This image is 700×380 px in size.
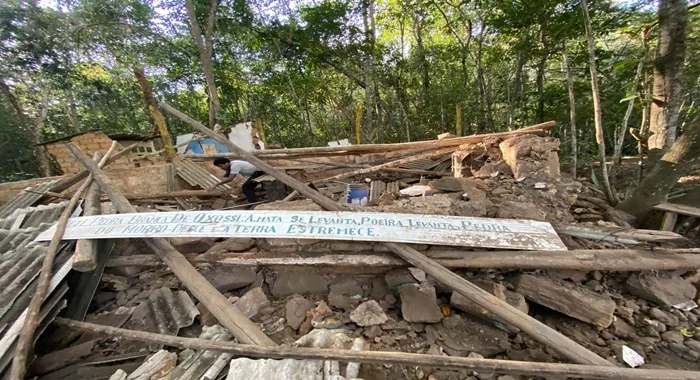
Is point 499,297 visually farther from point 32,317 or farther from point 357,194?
point 32,317

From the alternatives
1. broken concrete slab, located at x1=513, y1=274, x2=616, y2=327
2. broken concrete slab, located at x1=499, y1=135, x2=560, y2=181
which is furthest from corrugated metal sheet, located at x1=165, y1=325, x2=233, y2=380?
broken concrete slab, located at x1=499, y1=135, x2=560, y2=181

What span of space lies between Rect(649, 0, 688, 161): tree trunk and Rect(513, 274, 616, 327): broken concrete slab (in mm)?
2215

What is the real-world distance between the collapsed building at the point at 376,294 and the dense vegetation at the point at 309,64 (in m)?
5.39

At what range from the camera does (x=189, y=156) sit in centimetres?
438

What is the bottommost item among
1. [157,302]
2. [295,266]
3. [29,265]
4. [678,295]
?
[678,295]

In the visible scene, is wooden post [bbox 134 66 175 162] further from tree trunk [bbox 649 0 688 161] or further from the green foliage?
tree trunk [bbox 649 0 688 161]

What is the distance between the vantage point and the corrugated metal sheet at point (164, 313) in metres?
2.01

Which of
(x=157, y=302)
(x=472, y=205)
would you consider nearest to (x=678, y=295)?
(x=472, y=205)

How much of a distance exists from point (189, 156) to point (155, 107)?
160 cm

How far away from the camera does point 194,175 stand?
4.83 m

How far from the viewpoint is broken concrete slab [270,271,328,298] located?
2.29 m

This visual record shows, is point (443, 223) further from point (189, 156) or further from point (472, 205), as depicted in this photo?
point (189, 156)

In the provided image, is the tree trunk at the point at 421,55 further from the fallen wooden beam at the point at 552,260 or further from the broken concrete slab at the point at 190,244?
the broken concrete slab at the point at 190,244

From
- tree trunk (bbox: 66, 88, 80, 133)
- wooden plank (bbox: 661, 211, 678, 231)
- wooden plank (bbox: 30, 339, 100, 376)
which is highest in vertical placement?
tree trunk (bbox: 66, 88, 80, 133)
